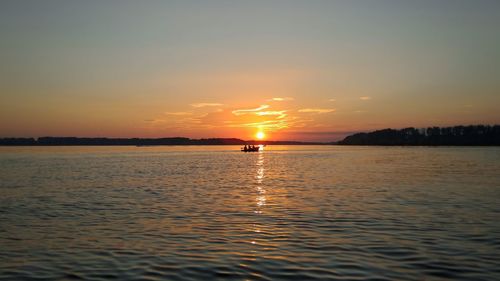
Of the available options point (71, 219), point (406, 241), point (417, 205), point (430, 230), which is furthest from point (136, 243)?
point (417, 205)

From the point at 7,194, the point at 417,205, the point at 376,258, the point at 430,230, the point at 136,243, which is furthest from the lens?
the point at 7,194

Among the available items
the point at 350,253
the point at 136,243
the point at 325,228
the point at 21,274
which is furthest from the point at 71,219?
the point at 350,253

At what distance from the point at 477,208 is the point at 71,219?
23.5 meters

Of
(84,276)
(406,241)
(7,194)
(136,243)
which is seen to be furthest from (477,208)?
(7,194)

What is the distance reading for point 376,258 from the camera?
48.0ft

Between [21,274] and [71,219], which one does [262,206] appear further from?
[21,274]

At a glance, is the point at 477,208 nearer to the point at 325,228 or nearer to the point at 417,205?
the point at 417,205

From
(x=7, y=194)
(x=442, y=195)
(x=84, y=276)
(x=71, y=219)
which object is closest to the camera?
(x=84, y=276)

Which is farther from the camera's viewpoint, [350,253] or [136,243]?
[136,243]

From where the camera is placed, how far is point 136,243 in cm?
1725

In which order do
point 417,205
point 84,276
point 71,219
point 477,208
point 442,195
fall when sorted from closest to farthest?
point 84,276 → point 71,219 → point 477,208 → point 417,205 → point 442,195

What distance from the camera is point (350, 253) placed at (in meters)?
15.3

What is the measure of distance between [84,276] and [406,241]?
12.1 metres

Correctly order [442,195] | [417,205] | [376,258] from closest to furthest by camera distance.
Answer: [376,258] < [417,205] < [442,195]
